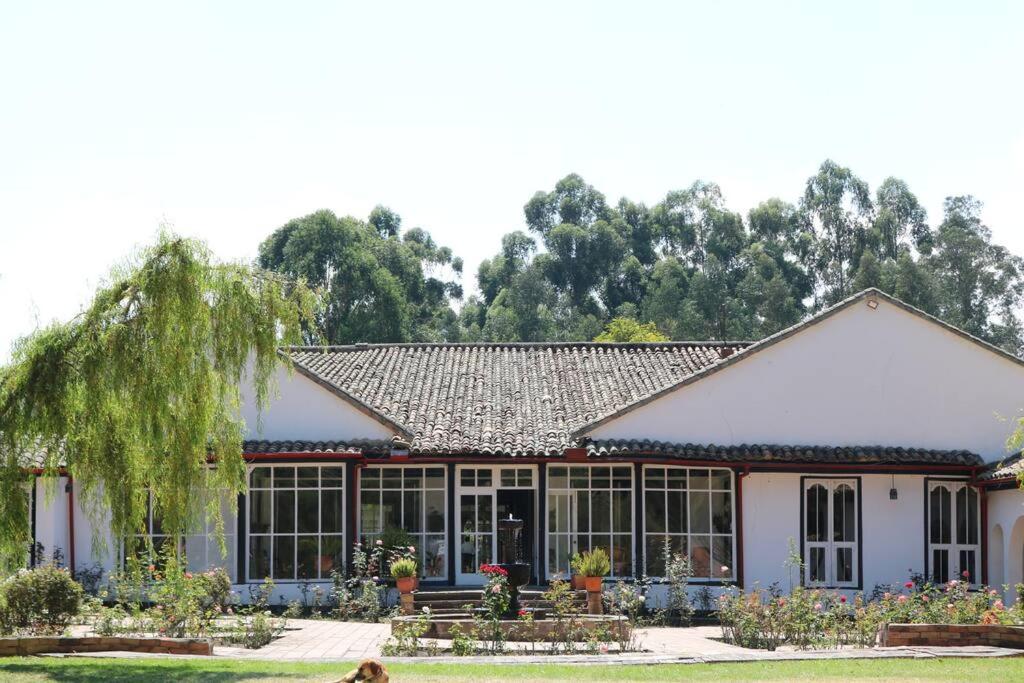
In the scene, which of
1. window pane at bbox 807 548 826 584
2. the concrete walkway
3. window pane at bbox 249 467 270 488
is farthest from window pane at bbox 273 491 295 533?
window pane at bbox 807 548 826 584

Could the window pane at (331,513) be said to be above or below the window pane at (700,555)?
above

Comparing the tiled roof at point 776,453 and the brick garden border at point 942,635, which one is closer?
the brick garden border at point 942,635

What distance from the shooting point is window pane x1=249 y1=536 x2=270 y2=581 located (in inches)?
1024

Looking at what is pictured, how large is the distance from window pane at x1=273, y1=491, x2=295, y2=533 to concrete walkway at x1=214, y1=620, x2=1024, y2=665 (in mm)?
5339

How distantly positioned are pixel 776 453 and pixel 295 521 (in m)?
9.31

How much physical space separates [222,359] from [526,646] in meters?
5.87

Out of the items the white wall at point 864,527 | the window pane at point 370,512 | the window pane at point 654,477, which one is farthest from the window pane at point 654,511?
the window pane at point 370,512

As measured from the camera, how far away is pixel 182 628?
1898 cm

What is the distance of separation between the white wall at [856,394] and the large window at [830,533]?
910mm

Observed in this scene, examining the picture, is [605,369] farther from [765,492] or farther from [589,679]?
[589,679]

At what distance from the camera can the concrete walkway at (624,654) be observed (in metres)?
17.1

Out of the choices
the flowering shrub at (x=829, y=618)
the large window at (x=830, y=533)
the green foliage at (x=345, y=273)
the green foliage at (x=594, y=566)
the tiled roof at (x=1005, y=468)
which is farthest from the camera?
the green foliage at (x=345, y=273)

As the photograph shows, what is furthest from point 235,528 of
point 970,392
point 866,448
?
point 970,392

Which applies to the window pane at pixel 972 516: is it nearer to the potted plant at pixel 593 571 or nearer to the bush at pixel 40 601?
the potted plant at pixel 593 571
